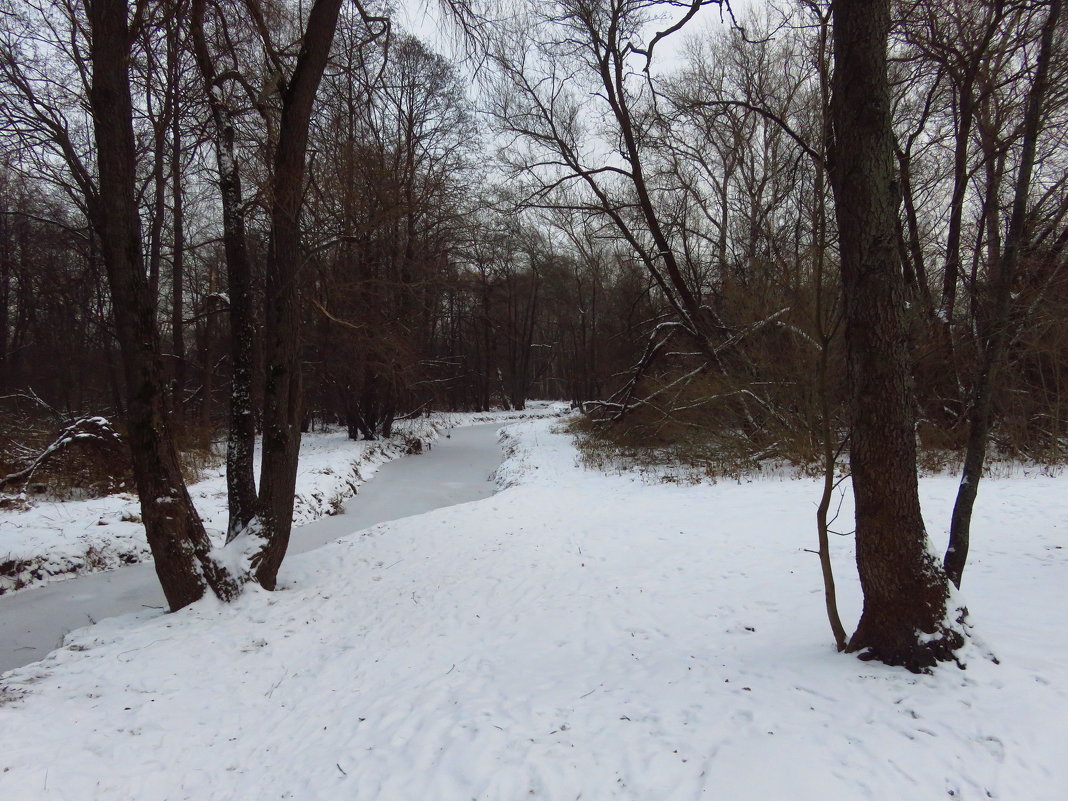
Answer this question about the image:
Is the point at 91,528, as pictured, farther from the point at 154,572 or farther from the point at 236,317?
the point at 236,317

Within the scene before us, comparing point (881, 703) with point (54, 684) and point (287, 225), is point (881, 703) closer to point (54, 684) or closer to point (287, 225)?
point (54, 684)

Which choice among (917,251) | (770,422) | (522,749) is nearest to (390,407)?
(770,422)

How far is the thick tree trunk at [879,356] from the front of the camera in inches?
119

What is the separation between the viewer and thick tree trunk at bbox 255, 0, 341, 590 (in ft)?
18.2

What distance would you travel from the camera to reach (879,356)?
3.07m

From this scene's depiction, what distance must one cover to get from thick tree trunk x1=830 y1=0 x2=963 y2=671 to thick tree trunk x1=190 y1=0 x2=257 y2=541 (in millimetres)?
5722

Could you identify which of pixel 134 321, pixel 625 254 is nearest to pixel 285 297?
pixel 134 321

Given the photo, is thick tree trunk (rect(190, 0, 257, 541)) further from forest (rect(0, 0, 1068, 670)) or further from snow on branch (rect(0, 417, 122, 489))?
snow on branch (rect(0, 417, 122, 489))

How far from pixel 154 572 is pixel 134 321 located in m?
4.03

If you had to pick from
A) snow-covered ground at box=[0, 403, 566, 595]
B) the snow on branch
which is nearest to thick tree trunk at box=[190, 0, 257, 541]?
snow-covered ground at box=[0, 403, 566, 595]

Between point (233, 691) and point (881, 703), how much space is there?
13.7 ft

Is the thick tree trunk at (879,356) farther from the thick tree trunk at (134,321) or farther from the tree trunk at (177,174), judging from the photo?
the tree trunk at (177,174)

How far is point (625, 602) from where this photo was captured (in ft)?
17.5

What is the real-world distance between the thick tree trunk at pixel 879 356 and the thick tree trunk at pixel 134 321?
18.4 ft
